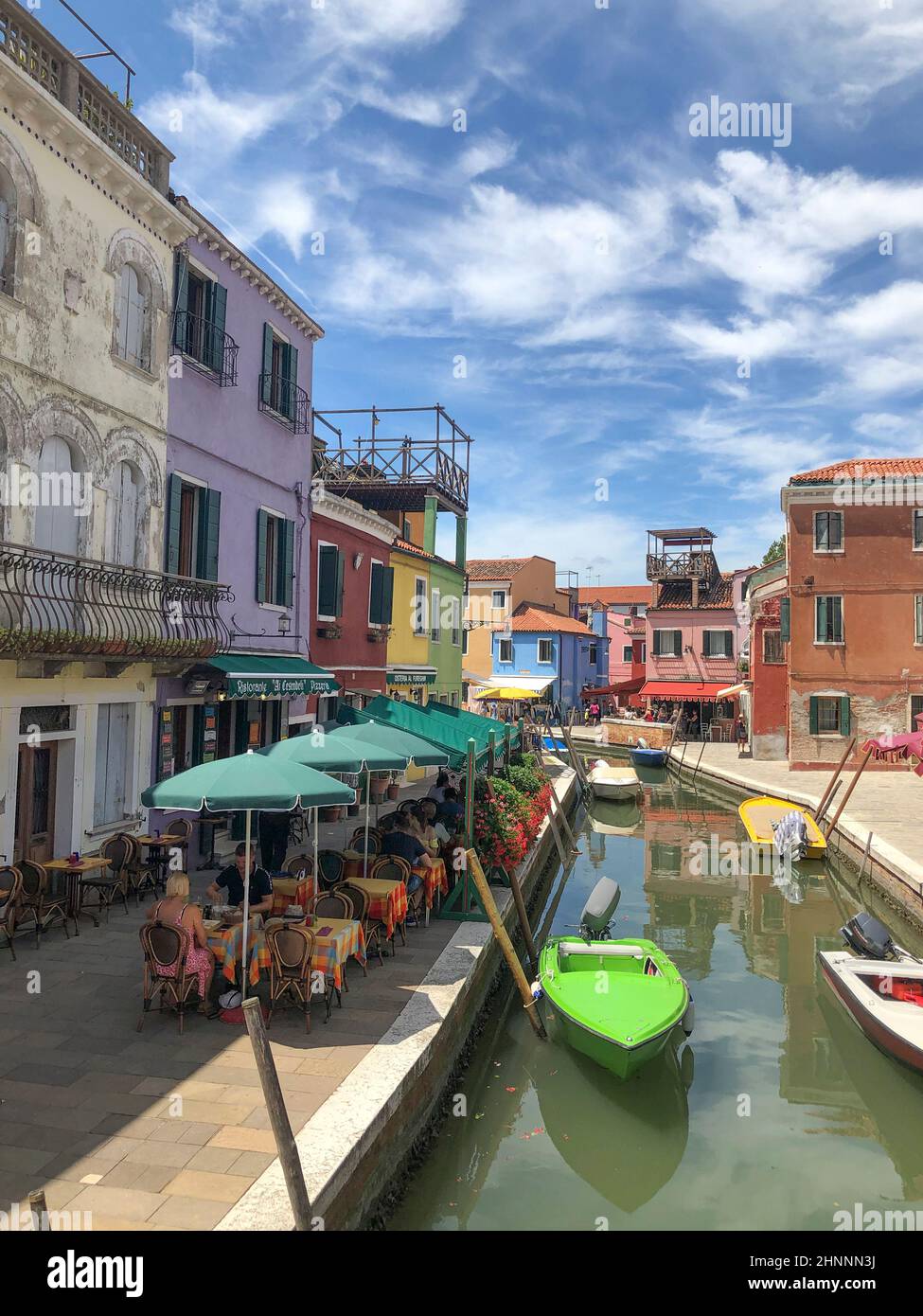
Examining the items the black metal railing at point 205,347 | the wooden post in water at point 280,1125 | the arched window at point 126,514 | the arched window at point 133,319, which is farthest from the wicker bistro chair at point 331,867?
the black metal railing at point 205,347

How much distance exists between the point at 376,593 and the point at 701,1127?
15.7 metres

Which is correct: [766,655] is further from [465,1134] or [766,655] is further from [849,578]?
[465,1134]

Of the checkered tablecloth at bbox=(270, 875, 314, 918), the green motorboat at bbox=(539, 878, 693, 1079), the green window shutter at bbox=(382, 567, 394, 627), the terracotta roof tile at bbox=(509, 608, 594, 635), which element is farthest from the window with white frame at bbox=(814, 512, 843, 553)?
the checkered tablecloth at bbox=(270, 875, 314, 918)

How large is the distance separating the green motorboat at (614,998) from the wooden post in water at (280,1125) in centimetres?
437

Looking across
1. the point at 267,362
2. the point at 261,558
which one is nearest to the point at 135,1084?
the point at 261,558

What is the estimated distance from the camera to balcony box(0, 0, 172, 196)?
10258 millimetres

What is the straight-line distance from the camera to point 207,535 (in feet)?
47.0

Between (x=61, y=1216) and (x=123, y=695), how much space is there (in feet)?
26.6

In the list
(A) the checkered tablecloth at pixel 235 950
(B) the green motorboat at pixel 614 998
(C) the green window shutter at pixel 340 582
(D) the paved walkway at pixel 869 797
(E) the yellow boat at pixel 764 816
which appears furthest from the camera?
(E) the yellow boat at pixel 764 816

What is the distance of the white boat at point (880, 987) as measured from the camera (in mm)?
9531

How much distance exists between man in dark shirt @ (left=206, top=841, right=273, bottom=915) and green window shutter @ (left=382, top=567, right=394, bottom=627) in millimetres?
13483

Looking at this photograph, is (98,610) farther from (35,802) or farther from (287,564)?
(287,564)

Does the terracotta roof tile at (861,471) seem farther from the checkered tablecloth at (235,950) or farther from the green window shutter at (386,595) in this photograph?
the checkered tablecloth at (235,950)
